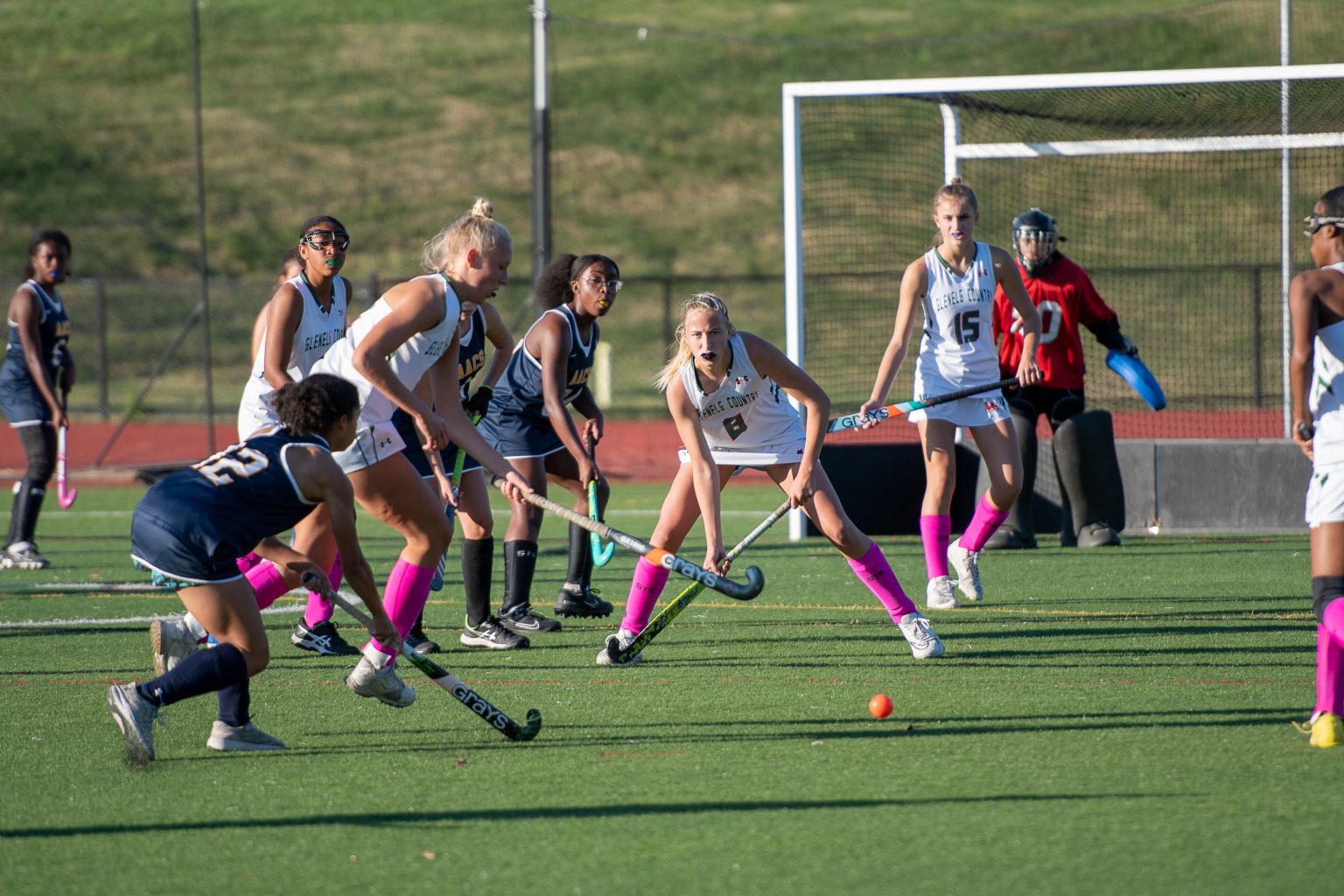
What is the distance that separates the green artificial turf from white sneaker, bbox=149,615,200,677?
0.67 feet

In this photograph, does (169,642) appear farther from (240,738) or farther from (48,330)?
(48,330)

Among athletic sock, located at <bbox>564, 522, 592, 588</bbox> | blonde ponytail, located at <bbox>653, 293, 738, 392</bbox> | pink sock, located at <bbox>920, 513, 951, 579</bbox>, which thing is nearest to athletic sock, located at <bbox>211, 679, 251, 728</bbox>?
blonde ponytail, located at <bbox>653, 293, 738, 392</bbox>

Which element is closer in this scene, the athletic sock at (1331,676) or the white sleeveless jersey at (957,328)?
the athletic sock at (1331,676)

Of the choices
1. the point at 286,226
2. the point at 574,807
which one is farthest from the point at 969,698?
the point at 286,226

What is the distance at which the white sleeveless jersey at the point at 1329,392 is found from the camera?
4188 millimetres

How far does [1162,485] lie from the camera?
32.1 feet

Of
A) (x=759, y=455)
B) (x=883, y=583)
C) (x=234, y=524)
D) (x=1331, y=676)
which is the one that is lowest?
(x=1331, y=676)

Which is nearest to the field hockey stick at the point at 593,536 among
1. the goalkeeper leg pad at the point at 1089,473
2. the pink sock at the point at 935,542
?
the pink sock at the point at 935,542

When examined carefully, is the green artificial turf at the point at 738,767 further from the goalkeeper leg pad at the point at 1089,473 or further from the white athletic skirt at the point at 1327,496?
the goalkeeper leg pad at the point at 1089,473

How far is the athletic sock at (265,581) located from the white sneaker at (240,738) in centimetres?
99

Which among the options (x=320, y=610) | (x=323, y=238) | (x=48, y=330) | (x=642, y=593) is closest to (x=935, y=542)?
(x=642, y=593)

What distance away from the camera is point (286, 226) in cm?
2923

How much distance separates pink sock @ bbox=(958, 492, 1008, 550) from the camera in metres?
7.18

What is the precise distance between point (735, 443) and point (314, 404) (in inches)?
75.6
